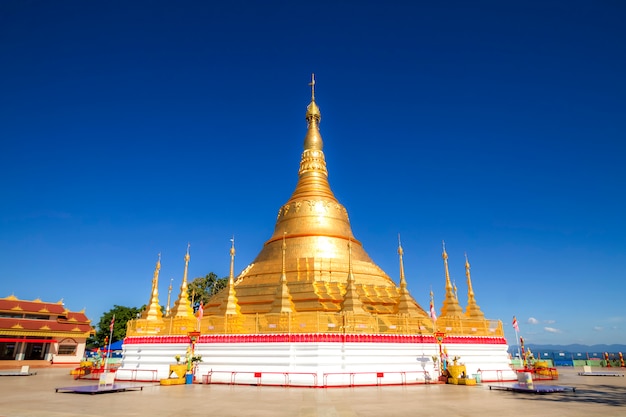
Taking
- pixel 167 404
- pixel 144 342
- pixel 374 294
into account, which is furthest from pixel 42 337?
pixel 167 404

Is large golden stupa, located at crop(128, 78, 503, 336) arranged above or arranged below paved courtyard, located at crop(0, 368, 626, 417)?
above

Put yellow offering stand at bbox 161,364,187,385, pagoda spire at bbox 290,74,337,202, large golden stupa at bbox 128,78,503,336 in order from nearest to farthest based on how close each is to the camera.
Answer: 1. yellow offering stand at bbox 161,364,187,385
2. large golden stupa at bbox 128,78,503,336
3. pagoda spire at bbox 290,74,337,202

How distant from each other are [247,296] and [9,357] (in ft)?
109

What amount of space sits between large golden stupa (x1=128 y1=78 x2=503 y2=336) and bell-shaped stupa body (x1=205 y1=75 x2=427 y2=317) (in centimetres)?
8

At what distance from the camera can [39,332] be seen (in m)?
46.0

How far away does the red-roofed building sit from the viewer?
4508cm

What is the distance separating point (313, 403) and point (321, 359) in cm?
696

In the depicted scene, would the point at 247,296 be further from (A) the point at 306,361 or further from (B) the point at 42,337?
(B) the point at 42,337

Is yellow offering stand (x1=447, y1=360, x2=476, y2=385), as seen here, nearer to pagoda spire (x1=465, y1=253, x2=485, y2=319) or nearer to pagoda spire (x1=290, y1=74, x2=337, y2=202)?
pagoda spire (x1=465, y1=253, x2=485, y2=319)

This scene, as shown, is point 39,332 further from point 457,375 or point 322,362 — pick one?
point 457,375

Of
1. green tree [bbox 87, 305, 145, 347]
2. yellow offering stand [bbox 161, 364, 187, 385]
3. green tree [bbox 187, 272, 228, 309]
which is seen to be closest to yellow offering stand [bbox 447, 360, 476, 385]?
yellow offering stand [bbox 161, 364, 187, 385]

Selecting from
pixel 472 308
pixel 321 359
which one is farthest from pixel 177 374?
pixel 472 308

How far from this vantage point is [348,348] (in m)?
21.9

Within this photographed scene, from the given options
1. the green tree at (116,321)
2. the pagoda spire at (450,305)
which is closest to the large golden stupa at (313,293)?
the pagoda spire at (450,305)
